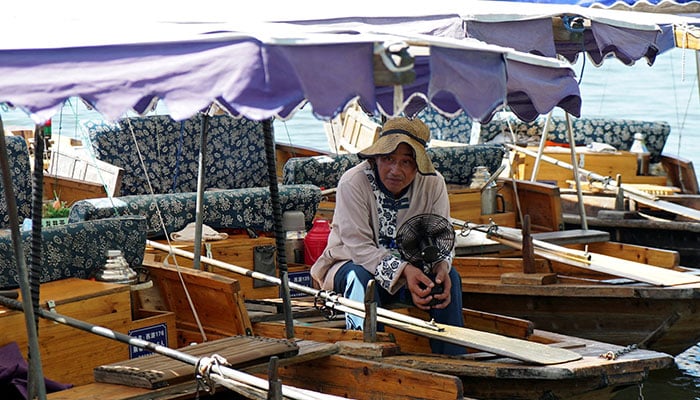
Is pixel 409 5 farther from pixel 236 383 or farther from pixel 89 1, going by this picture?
pixel 236 383

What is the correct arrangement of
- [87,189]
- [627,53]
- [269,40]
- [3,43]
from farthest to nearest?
1. [87,189]
2. [627,53]
3. [3,43]
4. [269,40]

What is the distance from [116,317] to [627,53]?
4456 mm

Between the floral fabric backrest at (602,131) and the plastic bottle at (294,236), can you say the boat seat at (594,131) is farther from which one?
the plastic bottle at (294,236)

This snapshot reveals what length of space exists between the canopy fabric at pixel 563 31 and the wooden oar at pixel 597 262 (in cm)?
139

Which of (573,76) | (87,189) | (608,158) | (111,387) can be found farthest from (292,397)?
(608,158)

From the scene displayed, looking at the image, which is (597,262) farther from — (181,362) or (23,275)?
(23,275)

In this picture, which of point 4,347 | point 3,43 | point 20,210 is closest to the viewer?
point 3,43

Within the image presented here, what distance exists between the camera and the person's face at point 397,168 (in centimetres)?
676

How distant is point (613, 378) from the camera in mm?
6129

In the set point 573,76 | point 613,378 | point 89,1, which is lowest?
point 613,378

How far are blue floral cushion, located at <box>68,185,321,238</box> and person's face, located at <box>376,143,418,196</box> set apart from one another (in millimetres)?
1213

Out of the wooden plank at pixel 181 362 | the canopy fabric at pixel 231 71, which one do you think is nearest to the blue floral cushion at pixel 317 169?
the wooden plank at pixel 181 362

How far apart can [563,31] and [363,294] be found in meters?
3.13

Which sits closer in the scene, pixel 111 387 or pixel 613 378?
pixel 111 387
